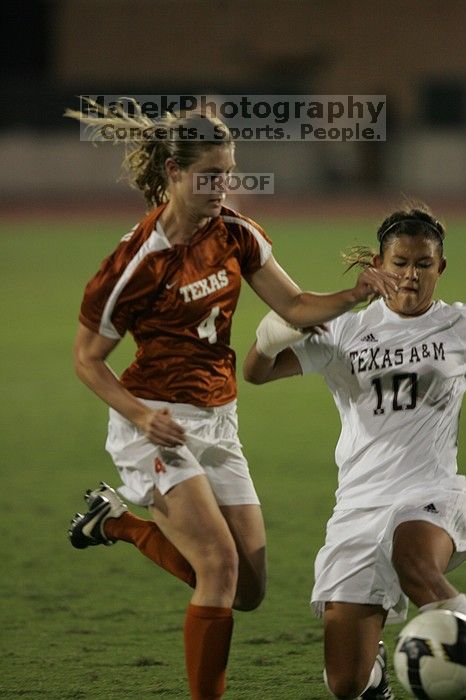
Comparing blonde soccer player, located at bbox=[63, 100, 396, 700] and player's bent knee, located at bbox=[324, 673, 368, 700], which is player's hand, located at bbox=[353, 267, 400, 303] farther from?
player's bent knee, located at bbox=[324, 673, 368, 700]

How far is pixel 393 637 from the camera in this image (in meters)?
5.29

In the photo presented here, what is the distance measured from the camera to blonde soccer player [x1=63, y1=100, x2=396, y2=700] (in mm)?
4152

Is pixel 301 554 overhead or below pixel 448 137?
below

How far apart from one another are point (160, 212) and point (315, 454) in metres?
4.50

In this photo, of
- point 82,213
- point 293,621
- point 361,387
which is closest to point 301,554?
point 293,621

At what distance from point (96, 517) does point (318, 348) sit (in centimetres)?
125

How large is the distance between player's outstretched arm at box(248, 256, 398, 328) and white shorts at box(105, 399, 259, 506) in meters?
0.41

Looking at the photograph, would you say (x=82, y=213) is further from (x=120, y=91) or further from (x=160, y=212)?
(x=160, y=212)

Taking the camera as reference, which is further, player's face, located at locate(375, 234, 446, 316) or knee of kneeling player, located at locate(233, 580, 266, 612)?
knee of kneeling player, located at locate(233, 580, 266, 612)

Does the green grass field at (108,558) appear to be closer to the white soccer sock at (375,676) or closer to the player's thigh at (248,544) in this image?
the white soccer sock at (375,676)

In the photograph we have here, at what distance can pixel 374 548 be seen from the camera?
4344 millimetres

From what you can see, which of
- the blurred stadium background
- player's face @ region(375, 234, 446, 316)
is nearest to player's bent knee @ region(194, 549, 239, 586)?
the blurred stadium background

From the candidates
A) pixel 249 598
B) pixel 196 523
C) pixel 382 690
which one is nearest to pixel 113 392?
pixel 196 523

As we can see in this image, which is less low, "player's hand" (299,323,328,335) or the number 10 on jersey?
"player's hand" (299,323,328,335)
